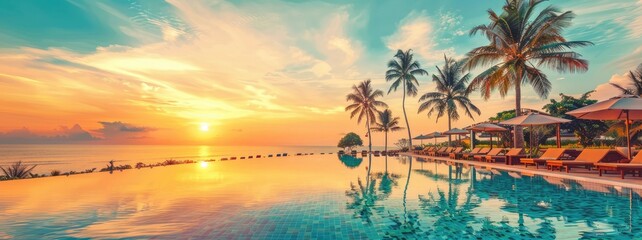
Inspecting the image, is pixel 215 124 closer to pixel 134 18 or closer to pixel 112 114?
pixel 112 114

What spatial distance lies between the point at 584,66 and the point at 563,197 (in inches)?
517

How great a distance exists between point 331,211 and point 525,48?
57.9 ft

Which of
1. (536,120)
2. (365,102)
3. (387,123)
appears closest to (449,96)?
(387,123)

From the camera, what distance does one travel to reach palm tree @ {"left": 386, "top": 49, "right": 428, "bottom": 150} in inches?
1362

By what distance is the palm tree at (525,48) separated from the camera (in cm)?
1805

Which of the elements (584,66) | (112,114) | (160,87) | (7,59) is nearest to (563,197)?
(584,66)

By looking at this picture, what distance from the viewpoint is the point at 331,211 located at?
7.21m

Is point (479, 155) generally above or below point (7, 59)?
below

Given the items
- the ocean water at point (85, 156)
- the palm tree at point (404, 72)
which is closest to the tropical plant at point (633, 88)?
the palm tree at point (404, 72)

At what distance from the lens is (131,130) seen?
49.8 meters

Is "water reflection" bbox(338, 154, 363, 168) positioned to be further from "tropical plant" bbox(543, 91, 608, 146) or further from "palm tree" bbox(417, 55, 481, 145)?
"tropical plant" bbox(543, 91, 608, 146)

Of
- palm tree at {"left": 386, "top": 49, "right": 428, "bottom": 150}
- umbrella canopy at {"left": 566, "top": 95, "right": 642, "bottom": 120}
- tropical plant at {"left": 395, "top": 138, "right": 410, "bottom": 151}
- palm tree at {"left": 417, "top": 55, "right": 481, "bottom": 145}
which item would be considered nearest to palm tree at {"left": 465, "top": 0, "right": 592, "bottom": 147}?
umbrella canopy at {"left": 566, "top": 95, "right": 642, "bottom": 120}

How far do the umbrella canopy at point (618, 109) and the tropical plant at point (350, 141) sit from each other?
103ft

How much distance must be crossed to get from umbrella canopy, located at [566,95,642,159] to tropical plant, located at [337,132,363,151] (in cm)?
3145
